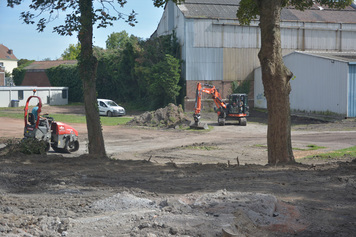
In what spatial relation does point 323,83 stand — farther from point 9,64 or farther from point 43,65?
point 9,64

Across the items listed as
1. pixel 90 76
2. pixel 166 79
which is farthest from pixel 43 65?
pixel 90 76

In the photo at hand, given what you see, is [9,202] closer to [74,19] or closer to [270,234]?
[270,234]

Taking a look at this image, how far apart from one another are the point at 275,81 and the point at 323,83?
2509cm

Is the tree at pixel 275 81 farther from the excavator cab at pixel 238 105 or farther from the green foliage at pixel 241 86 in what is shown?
the green foliage at pixel 241 86

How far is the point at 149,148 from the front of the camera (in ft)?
74.4

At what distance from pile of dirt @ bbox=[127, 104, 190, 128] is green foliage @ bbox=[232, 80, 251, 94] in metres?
13.3

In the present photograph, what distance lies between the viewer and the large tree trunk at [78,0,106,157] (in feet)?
45.4

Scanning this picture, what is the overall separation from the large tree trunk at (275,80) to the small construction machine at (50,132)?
9086 millimetres

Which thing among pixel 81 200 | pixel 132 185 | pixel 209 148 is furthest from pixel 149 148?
pixel 81 200

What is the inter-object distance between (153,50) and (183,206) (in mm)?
40371

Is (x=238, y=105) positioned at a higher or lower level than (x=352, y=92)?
lower

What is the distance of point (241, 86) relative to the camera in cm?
4525

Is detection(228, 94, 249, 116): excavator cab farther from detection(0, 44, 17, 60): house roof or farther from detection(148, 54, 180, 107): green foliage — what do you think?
detection(0, 44, 17, 60): house roof

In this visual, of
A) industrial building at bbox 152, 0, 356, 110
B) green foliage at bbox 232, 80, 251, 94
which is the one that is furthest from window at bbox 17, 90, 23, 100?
green foliage at bbox 232, 80, 251, 94
